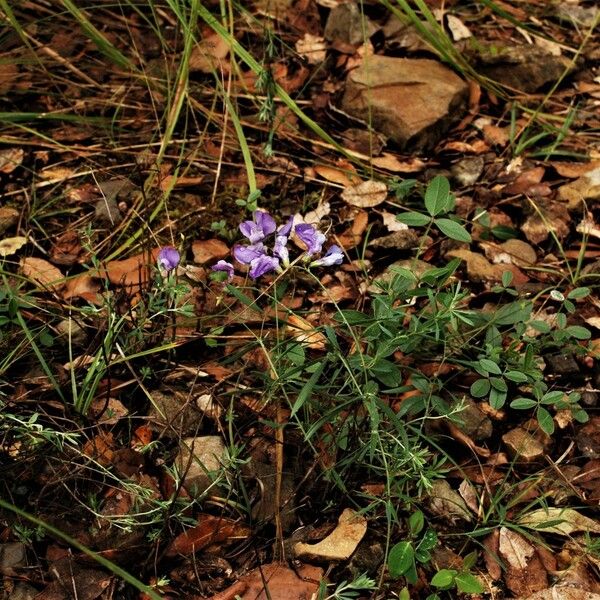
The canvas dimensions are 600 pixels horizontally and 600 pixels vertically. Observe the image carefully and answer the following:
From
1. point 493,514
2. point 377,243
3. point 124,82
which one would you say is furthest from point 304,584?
point 124,82

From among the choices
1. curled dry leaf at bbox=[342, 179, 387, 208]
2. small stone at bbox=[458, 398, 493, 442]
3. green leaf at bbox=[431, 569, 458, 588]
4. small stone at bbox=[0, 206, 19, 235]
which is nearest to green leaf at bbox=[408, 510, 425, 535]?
green leaf at bbox=[431, 569, 458, 588]

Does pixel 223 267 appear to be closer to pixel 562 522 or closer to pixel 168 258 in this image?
pixel 168 258

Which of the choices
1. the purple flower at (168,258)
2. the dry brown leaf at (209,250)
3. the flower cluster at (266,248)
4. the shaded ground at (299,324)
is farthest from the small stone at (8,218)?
the flower cluster at (266,248)

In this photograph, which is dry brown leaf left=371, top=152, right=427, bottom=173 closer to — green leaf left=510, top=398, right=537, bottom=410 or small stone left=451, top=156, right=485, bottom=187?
small stone left=451, top=156, right=485, bottom=187

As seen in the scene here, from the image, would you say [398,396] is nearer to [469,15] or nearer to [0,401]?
[0,401]

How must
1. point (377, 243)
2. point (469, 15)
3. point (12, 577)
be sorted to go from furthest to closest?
point (469, 15) → point (377, 243) → point (12, 577)

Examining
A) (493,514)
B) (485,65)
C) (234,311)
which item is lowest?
(493,514)

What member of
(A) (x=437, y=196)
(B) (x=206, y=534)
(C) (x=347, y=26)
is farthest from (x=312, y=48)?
(B) (x=206, y=534)
